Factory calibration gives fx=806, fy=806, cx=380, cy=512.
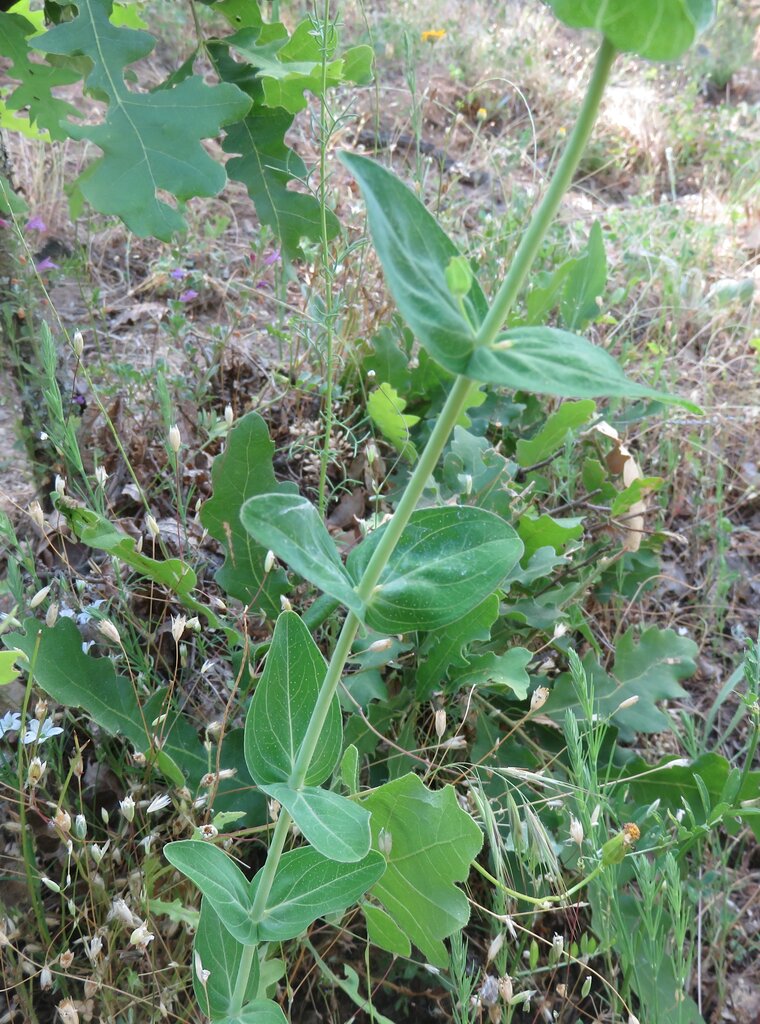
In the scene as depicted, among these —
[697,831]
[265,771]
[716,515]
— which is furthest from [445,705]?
[716,515]

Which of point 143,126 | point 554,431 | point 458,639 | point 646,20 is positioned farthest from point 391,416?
point 646,20

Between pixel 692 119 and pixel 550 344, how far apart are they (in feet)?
14.8

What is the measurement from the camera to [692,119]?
4445 millimetres

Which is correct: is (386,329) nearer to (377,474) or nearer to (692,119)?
(377,474)

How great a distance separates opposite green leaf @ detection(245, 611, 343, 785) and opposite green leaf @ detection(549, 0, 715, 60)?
676 mm

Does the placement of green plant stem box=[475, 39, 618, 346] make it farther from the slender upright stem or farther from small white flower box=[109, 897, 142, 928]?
small white flower box=[109, 897, 142, 928]

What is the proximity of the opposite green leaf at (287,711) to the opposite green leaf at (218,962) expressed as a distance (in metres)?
0.23

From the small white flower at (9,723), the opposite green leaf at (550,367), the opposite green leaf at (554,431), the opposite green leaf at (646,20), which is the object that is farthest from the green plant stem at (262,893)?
the opposite green leaf at (554,431)

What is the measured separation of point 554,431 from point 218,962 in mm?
1246

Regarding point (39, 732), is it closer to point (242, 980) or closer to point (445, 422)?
point (242, 980)

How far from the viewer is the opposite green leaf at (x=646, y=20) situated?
0.55 meters

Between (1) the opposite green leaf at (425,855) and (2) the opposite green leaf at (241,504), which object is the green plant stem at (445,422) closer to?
(1) the opposite green leaf at (425,855)

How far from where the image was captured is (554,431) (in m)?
1.83

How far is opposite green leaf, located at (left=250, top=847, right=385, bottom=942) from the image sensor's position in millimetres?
962
